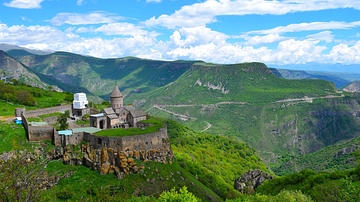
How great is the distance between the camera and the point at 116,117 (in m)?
71.2

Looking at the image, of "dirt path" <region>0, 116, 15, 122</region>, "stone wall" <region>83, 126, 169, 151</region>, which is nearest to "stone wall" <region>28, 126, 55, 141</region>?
"stone wall" <region>83, 126, 169, 151</region>

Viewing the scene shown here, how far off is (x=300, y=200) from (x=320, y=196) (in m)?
8.48

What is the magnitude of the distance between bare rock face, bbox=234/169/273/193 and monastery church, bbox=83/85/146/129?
32.2 meters

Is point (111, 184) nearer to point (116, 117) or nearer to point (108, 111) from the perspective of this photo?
point (116, 117)

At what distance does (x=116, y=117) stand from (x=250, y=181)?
132 ft

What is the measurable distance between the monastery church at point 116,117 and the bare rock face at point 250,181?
32152 mm

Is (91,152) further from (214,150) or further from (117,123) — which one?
(214,150)

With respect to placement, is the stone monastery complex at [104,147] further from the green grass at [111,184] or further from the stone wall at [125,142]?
the green grass at [111,184]

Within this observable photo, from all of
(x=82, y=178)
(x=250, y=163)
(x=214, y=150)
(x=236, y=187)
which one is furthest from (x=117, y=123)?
(x=250, y=163)

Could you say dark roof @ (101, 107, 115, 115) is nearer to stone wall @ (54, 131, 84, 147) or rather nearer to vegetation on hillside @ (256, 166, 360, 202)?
stone wall @ (54, 131, 84, 147)

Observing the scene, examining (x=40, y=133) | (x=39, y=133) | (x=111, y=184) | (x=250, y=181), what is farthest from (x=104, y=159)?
(x=250, y=181)

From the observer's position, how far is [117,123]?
71.4 metres

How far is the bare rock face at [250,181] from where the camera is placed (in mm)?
87500

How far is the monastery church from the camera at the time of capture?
229 feet
